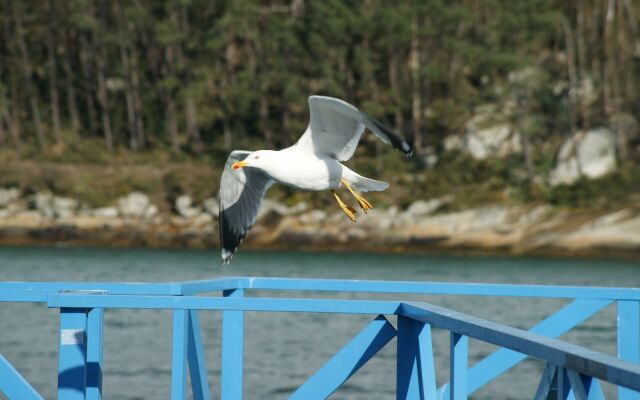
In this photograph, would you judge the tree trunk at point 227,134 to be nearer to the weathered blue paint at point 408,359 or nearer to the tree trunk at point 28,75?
the tree trunk at point 28,75

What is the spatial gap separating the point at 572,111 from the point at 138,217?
17908mm

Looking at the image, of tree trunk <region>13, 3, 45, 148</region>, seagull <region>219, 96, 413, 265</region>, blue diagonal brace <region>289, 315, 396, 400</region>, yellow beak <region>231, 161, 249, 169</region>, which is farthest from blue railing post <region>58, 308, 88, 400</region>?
tree trunk <region>13, 3, 45, 148</region>

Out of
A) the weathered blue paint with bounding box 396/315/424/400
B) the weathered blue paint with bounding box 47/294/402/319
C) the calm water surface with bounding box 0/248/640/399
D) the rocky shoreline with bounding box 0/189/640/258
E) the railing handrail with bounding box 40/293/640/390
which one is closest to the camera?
the railing handrail with bounding box 40/293/640/390

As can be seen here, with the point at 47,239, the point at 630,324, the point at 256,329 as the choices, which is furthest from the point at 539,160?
the point at 630,324

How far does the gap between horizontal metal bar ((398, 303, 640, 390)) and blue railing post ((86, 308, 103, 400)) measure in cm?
125

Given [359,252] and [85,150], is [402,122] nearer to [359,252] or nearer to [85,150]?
[359,252]

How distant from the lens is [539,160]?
48.9 metres

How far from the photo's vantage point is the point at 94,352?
16.4 ft

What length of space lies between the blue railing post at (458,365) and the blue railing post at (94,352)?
1415 mm

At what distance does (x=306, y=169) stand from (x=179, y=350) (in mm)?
4265

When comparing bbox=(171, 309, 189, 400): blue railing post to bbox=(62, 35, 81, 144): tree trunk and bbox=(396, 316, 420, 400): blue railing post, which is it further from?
bbox=(62, 35, 81, 144): tree trunk

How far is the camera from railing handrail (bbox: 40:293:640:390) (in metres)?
3.57

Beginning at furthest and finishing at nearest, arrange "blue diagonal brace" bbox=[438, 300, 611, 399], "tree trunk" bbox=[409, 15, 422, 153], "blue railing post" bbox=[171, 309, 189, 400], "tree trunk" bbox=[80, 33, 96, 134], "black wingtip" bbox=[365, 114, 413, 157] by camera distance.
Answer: "tree trunk" bbox=[80, 33, 96, 134], "tree trunk" bbox=[409, 15, 422, 153], "black wingtip" bbox=[365, 114, 413, 157], "blue diagonal brace" bbox=[438, 300, 611, 399], "blue railing post" bbox=[171, 309, 189, 400]

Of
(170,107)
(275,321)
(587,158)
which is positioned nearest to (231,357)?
(275,321)
